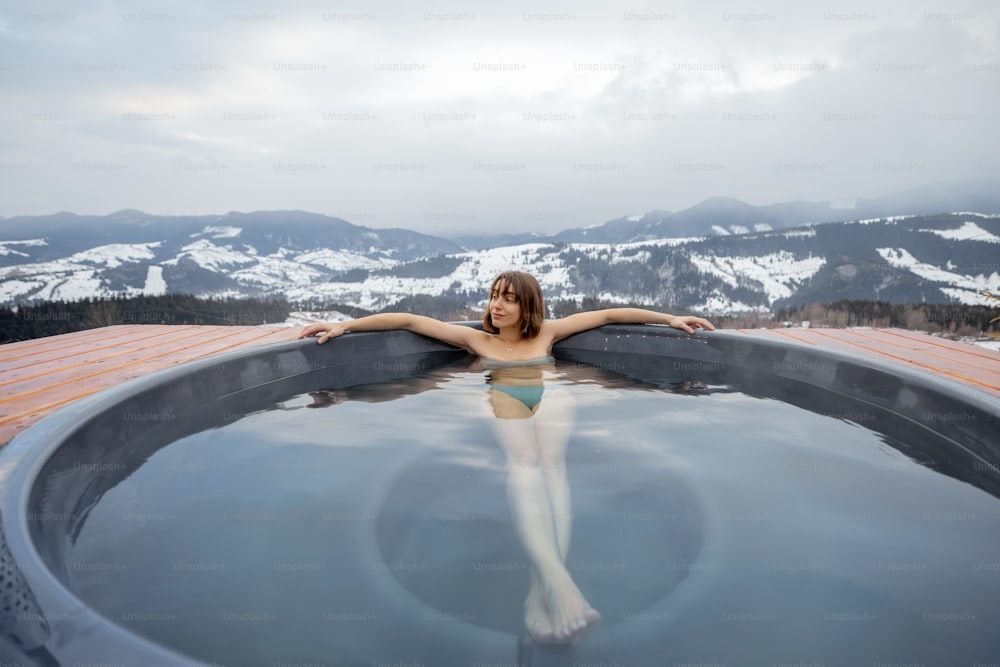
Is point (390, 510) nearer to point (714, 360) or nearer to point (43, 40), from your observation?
point (714, 360)

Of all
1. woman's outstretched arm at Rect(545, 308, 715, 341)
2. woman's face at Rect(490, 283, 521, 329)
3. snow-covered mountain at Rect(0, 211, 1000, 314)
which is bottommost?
snow-covered mountain at Rect(0, 211, 1000, 314)

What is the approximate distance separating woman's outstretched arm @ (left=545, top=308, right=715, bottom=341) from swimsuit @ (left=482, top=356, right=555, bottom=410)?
0.62 ft

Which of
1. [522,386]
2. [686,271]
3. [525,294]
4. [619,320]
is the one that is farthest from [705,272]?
[522,386]

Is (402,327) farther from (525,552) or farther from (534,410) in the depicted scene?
(525,552)

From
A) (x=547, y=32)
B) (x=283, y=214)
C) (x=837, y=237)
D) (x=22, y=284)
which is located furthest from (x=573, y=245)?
(x=283, y=214)

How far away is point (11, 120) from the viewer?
27531mm

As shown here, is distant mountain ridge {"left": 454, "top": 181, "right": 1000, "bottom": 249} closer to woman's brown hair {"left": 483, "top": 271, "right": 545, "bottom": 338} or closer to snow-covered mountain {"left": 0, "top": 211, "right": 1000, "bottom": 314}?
snow-covered mountain {"left": 0, "top": 211, "right": 1000, "bottom": 314}

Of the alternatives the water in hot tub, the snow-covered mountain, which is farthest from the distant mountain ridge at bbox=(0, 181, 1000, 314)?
the water in hot tub

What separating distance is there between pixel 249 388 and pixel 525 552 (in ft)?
5.15

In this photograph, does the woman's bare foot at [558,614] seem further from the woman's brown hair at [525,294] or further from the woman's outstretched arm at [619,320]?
the woman's outstretched arm at [619,320]

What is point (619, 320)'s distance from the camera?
2822mm

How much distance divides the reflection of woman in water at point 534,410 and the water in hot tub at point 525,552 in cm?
4

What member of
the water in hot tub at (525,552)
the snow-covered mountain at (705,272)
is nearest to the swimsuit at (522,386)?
the water in hot tub at (525,552)

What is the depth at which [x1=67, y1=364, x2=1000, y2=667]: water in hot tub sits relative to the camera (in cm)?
91
